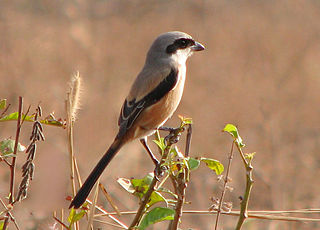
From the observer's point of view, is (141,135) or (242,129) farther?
(242,129)

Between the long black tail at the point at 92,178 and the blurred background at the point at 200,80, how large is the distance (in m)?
1.24

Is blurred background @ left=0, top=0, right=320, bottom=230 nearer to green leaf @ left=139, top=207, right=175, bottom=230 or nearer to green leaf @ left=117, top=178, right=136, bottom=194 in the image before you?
green leaf @ left=117, top=178, right=136, bottom=194

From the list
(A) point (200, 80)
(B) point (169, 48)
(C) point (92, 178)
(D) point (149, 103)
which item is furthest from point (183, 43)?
(A) point (200, 80)

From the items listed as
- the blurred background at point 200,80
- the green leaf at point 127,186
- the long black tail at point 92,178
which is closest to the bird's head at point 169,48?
the long black tail at point 92,178

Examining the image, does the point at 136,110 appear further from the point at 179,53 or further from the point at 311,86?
the point at 311,86

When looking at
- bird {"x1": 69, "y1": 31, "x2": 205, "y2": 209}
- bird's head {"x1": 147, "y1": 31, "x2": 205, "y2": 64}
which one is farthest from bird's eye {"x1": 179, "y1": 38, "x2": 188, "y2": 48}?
bird {"x1": 69, "y1": 31, "x2": 205, "y2": 209}

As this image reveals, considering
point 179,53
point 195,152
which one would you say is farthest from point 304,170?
point 179,53

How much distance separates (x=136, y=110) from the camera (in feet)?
9.76

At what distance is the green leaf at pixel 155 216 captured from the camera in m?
1.71

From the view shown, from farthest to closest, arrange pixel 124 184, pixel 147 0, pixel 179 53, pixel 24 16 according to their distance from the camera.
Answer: pixel 147 0, pixel 24 16, pixel 179 53, pixel 124 184

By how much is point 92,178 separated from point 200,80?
18.7 ft

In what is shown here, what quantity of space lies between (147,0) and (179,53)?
758cm

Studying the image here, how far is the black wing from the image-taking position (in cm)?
296

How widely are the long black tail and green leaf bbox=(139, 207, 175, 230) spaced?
220 mm
